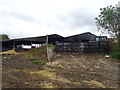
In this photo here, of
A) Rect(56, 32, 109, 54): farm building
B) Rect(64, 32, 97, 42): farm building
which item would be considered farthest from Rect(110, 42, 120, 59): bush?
Rect(64, 32, 97, 42): farm building

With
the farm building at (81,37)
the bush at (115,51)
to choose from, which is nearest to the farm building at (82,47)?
the bush at (115,51)

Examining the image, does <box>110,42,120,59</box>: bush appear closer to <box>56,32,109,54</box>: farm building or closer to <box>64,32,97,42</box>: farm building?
<box>56,32,109,54</box>: farm building

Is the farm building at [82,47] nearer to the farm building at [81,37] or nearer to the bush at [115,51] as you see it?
the bush at [115,51]

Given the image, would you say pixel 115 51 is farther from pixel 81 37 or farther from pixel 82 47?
pixel 81 37

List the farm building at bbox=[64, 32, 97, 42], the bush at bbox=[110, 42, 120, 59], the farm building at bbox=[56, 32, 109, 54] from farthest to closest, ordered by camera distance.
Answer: the farm building at bbox=[64, 32, 97, 42]
the farm building at bbox=[56, 32, 109, 54]
the bush at bbox=[110, 42, 120, 59]

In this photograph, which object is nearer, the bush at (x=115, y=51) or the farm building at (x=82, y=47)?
the bush at (x=115, y=51)

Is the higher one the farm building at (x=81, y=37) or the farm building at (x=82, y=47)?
the farm building at (x=81, y=37)

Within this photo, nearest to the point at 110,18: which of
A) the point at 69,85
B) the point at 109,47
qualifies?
the point at 109,47

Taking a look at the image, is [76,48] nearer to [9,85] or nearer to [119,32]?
[119,32]

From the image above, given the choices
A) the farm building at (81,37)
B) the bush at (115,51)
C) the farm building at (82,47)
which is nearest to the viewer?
the bush at (115,51)

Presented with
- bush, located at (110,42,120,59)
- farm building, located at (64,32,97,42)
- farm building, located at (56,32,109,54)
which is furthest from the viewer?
farm building, located at (64,32,97,42)

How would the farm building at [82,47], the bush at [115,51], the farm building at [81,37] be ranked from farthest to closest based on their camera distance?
the farm building at [81,37] < the farm building at [82,47] < the bush at [115,51]

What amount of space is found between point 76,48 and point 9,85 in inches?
436

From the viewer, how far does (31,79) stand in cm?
666
